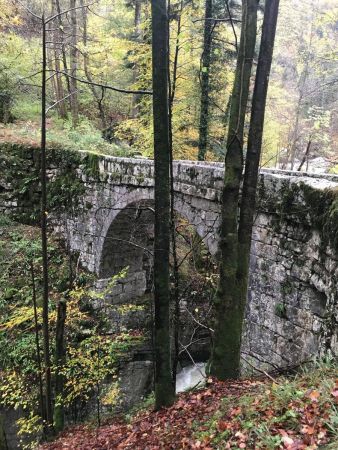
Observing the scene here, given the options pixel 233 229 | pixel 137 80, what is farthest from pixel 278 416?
pixel 137 80

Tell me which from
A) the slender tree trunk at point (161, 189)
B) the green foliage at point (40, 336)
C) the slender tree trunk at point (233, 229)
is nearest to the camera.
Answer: the slender tree trunk at point (161, 189)

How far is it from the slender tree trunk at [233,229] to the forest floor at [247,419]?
34cm

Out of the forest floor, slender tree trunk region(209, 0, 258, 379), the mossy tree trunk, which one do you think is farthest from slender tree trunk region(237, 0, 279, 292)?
the forest floor

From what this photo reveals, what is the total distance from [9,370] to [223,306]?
222 inches

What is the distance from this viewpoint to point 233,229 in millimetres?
4344

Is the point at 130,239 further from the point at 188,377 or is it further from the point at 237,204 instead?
the point at 237,204

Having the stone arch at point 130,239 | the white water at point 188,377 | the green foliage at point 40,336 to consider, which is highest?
the stone arch at point 130,239

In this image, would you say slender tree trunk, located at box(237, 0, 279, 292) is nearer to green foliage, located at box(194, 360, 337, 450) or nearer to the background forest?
green foliage, located at box(194, 360, 337, 450)

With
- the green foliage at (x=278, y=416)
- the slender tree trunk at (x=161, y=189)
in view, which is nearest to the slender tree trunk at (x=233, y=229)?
the slender tree trunk at (x=161, y=189)

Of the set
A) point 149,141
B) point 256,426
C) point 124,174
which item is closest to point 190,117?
point 149,141

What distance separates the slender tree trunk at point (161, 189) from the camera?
3.80m

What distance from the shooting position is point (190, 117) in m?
13.3

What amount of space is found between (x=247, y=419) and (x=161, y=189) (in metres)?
2.25

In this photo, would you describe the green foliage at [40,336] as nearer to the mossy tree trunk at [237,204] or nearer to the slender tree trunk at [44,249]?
the slender tree trunk at [44,249]
